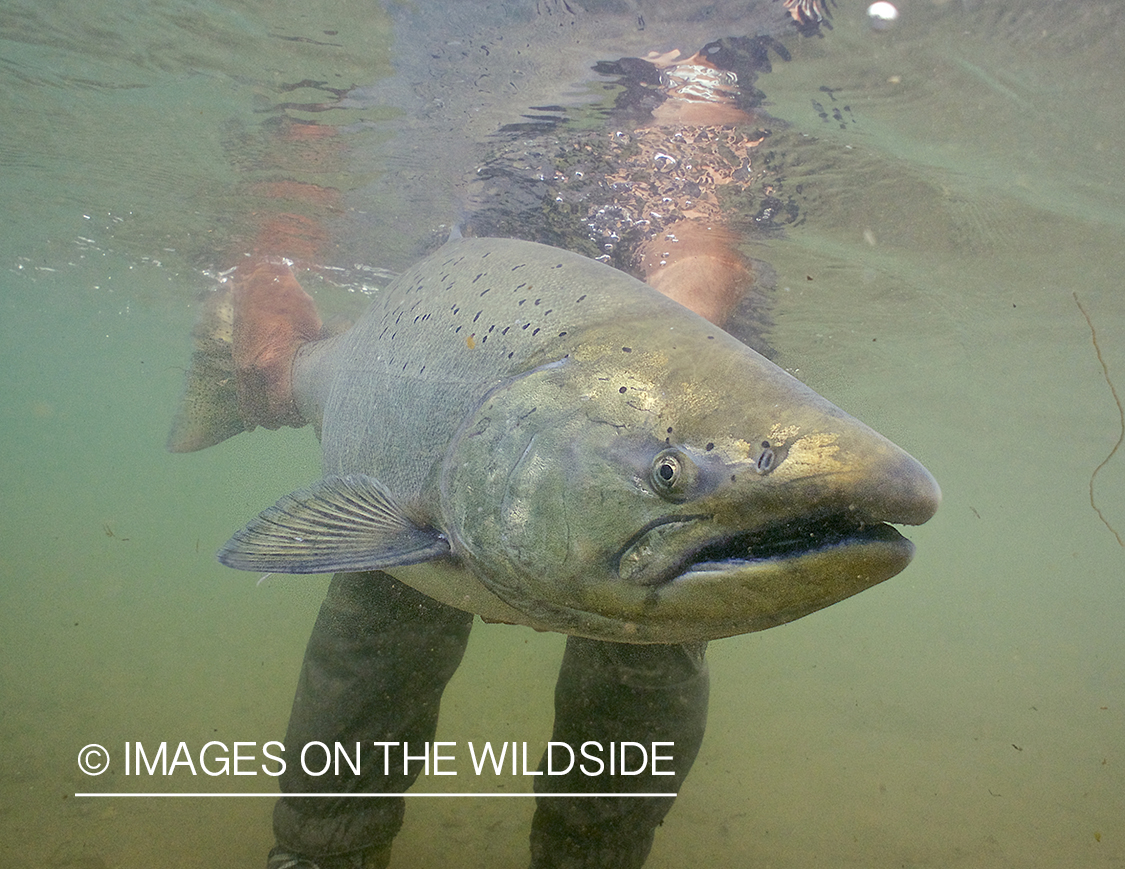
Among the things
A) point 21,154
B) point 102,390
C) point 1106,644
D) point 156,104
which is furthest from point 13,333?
point 1106,644

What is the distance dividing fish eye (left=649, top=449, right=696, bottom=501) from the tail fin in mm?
3998

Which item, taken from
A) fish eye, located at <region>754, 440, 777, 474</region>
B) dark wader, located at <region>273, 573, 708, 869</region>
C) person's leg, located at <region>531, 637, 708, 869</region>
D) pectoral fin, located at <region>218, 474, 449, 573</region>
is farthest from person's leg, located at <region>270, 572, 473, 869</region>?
fish eye, located at <region>754, 440, 777, 474</region>

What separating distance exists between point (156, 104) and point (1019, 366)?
19.0 meters

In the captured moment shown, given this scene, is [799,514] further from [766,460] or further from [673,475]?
[673,475]

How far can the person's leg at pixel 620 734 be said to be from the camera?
353cm

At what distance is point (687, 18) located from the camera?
536 cm

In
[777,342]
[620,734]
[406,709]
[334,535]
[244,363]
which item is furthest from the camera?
[777,342]

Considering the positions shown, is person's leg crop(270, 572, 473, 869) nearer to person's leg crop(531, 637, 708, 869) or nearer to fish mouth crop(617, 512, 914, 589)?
person's leg crop(531, 637, 708, 869)

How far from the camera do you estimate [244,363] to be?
5.32 m

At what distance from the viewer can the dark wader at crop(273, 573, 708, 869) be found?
3566mm

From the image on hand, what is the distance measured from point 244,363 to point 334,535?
366 cm

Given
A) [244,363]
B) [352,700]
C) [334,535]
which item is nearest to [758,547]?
[334,535]

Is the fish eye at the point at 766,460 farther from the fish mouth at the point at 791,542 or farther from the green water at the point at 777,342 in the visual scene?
the green water at the point at 777,342

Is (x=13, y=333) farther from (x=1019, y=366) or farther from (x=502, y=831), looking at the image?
(x=1019, y=366)
